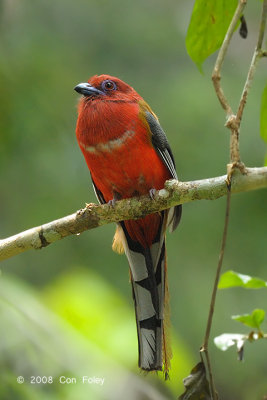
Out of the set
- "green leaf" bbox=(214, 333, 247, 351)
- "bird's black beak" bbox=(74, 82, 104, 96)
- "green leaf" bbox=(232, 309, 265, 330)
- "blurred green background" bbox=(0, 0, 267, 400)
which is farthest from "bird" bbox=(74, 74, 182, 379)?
"green leaf" bbox=(232, 309, 265, 330)

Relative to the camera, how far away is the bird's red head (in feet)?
14.8

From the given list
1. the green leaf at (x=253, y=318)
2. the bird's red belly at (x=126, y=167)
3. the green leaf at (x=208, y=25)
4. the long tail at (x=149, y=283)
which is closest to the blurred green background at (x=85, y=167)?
the long tail at (x=149, y=283)

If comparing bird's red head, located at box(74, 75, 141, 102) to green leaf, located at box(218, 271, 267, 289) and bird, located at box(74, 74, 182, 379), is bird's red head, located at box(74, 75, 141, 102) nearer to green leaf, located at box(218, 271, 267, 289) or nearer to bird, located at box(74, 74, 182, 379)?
bird, located at box(74, 74, 182, 379)

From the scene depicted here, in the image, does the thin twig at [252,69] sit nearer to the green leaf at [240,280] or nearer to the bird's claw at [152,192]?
the green leaf at [240,280]

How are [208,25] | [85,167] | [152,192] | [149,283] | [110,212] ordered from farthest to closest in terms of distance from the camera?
[85,167] → [149,283] → [152,192] → [110,212] → [208,25]

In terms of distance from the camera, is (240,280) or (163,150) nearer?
(240,280)

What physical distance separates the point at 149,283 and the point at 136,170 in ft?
2.51

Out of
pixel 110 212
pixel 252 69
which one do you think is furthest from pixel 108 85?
pixel 252 69

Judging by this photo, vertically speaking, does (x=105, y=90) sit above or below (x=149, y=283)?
above

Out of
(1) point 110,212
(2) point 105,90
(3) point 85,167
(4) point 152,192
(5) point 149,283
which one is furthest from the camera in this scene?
(3) point 85,167

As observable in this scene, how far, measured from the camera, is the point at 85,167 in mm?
7520

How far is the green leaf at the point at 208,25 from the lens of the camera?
3.01 metres

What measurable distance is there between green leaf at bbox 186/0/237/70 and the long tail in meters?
1.67

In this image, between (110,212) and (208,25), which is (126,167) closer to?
(110,212)
